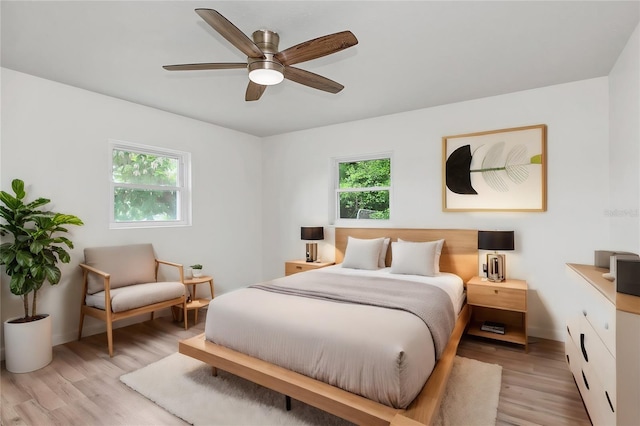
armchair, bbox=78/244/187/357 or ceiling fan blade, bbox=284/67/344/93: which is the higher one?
ceiling fan blade, bbox=284/67/344/93

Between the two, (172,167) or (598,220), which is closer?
(598,220)

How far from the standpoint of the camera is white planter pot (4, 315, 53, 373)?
2.69 m

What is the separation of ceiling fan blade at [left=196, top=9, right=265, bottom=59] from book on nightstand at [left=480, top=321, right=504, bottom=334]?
328 cm

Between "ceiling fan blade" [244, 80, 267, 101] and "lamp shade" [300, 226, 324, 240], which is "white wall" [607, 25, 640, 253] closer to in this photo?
"ceiling fan blade" [244, 80, 267, 101]

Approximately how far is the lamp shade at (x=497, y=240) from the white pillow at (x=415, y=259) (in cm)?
54

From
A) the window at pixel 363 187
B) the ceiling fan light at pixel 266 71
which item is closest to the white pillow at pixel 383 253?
the window at pixel 363 187

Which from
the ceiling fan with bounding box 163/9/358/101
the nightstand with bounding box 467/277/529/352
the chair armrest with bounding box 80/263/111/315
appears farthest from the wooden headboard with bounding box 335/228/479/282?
the chair armrest with bounding box 80/263/111/315

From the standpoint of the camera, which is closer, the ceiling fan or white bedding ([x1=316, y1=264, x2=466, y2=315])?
the ceiling fan

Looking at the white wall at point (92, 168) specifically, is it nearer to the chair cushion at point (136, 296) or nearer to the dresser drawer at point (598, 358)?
the chair cushion at point (136, 296)

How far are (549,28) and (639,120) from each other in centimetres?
93

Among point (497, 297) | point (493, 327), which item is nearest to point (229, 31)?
point (497, 297)

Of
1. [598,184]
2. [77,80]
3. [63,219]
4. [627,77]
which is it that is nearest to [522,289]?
[598,184]

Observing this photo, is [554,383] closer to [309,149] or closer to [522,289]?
[522,289]

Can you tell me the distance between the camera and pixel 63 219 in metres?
3.02
